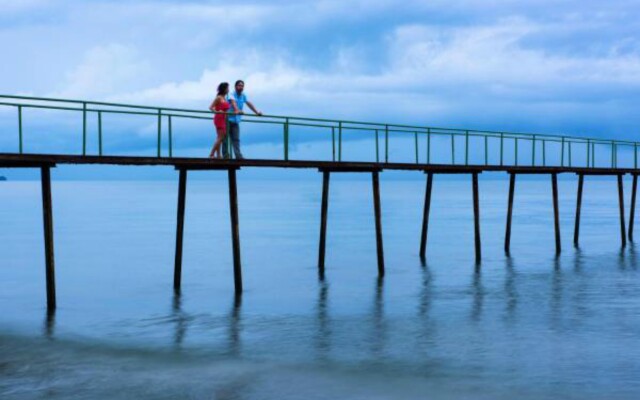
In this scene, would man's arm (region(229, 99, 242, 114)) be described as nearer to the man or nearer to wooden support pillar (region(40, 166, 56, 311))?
the man

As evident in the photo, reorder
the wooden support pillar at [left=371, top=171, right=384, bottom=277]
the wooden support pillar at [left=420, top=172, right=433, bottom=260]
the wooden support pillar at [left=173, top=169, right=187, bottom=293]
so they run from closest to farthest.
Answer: the wooden support pillar at [left=173, top=169, right=187, bottom=293], the wooden support pillar at [left=371, top=171, right=384, bottom=277], the wooden support pillar at [left=420, top=172, right=433, bottom=260]

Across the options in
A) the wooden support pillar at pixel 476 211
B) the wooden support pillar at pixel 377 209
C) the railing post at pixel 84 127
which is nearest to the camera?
the railing post at pixel 84 127

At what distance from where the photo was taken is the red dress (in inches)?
821

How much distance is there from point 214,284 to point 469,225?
31632 millimetres

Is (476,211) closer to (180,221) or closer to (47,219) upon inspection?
(180,221)

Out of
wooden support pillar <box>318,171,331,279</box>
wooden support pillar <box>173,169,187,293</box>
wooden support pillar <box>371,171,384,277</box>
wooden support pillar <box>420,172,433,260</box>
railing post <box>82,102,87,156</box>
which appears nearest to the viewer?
railing post <box>82,102,87,156</box>

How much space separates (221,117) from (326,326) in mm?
5213

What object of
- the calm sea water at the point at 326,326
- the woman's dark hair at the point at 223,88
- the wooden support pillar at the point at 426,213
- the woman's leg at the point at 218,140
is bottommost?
the calm sea water at the point at 326,326

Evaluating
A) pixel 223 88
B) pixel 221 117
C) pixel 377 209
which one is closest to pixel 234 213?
pixel 221 117

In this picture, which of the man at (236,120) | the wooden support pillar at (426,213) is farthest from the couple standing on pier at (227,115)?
the wooden support pillar at (426,213)

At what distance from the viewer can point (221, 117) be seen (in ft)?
68.6

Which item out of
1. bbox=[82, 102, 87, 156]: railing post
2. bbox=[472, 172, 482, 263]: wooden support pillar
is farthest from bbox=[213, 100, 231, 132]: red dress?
bbox=[472, 172, 482, 263]: wooden support pillar

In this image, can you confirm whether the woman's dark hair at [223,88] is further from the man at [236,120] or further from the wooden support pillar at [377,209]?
the wooden support pillar at [377,209]

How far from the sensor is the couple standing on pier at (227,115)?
20828 mm
